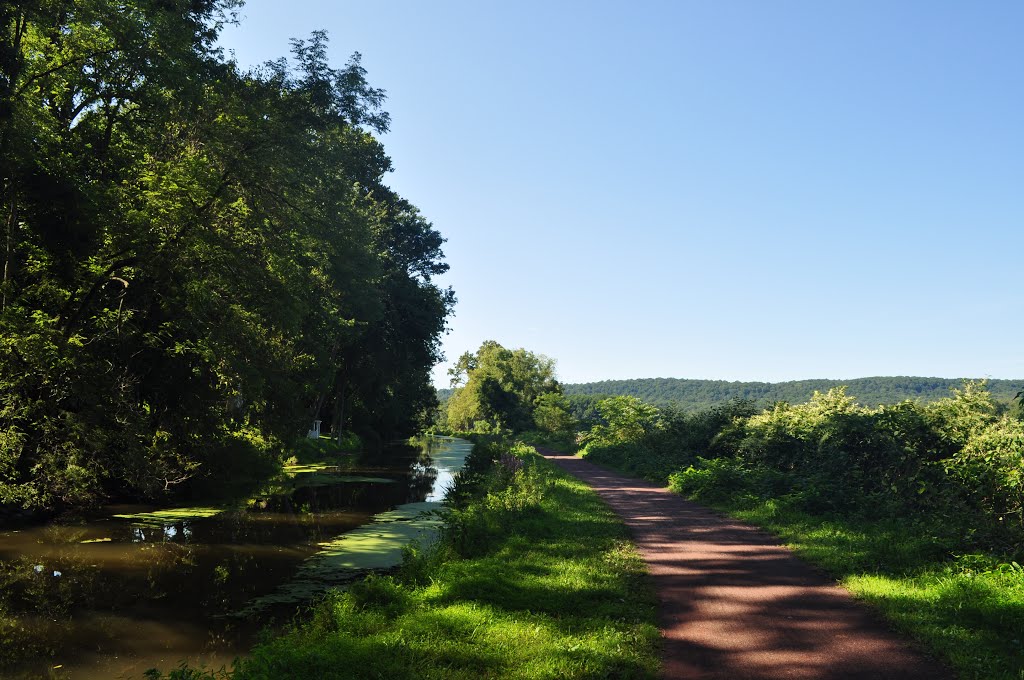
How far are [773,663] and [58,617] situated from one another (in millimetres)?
9312

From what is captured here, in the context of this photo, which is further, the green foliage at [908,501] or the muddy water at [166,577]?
the muddy water at [166,577]

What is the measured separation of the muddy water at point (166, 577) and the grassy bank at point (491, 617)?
150cm

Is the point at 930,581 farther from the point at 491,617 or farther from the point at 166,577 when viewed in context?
the point at 166,577

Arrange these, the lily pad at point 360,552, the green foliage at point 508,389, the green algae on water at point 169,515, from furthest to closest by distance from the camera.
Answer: the green foliage at point 508,389, the green algae on water at point 169,515, the lily pad at point 360,552

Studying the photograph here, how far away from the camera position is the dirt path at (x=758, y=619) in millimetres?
6238

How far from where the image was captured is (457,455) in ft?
151

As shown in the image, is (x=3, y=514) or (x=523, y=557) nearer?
(x=523, y=557)

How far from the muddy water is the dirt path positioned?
210 inches

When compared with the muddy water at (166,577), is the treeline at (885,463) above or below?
above

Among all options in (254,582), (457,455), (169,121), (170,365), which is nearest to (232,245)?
(169,121)

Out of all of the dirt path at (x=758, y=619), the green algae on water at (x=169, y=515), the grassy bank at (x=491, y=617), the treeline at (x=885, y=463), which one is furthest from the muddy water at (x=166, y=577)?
the treeline at (x=885, y=463)

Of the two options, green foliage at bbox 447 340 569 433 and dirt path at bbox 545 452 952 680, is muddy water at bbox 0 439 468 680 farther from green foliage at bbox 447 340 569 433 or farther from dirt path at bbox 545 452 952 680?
green foliage at bbox 447 340 569 433

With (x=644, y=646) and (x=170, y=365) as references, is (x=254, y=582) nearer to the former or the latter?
(x=644, y=646)

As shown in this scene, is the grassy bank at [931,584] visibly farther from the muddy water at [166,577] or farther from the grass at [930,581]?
the muddy water at [166,577]
